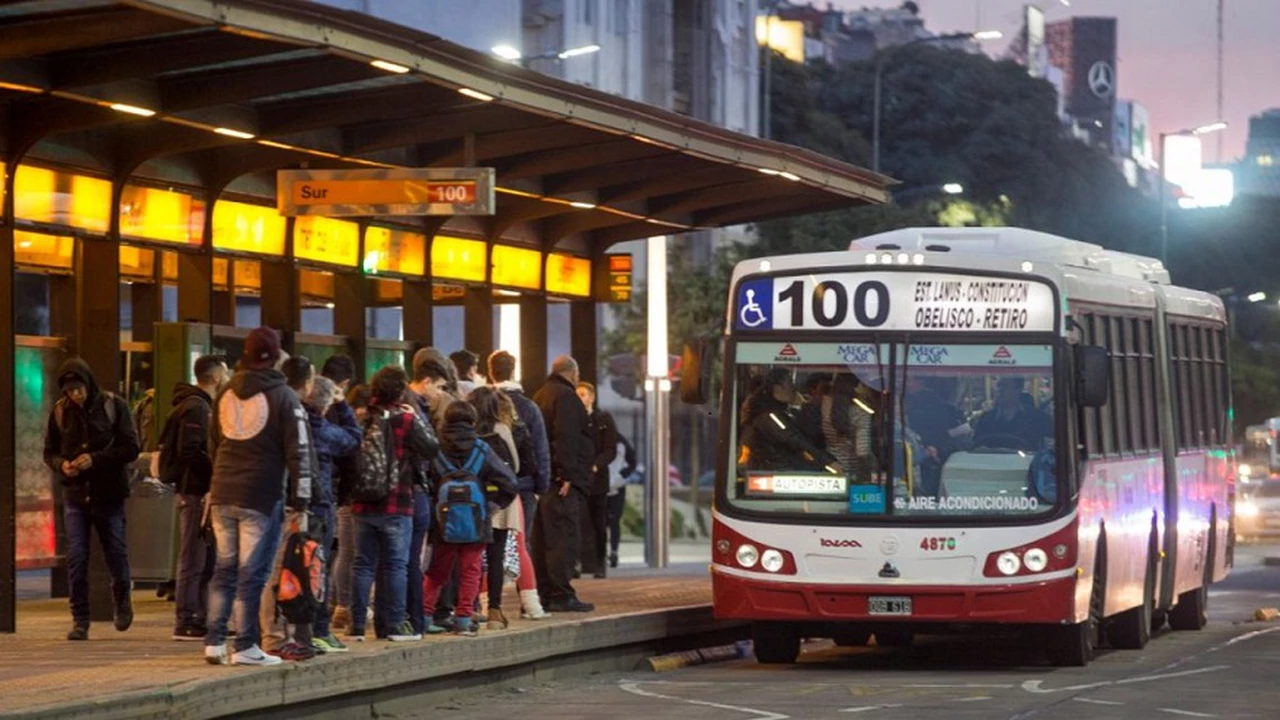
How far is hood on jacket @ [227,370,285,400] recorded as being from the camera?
1398 centimetres

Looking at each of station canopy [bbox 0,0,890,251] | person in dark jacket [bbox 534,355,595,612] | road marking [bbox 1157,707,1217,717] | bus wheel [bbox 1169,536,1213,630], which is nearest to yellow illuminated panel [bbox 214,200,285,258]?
station canopy [bbox 0,0,890,251]

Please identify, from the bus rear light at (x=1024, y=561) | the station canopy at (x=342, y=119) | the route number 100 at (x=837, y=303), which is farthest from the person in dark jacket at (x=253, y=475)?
the bus rear light at (x=1024, y=561)

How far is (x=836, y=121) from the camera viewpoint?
84.4 metres

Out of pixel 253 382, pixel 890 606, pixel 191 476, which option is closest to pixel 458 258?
pixel 890 606

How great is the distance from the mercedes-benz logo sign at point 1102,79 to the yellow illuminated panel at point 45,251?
18078 centimetres

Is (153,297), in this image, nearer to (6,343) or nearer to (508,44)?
(6,343)

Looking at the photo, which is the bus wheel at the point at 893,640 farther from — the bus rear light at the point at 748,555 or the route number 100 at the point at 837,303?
the route number 100 at the point at 837,303

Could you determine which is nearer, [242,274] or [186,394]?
[186,394]

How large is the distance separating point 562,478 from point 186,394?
11.1 ft

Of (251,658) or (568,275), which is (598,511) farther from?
(251,658)

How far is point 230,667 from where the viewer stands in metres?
13.9

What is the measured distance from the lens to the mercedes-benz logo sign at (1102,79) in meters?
196

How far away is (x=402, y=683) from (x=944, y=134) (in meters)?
80.8

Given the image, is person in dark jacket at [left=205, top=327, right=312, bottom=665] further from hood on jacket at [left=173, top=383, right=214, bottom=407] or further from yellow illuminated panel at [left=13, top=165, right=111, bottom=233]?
yellow illuminated panel at [left=13, top=165, right=111, bottom=233]
